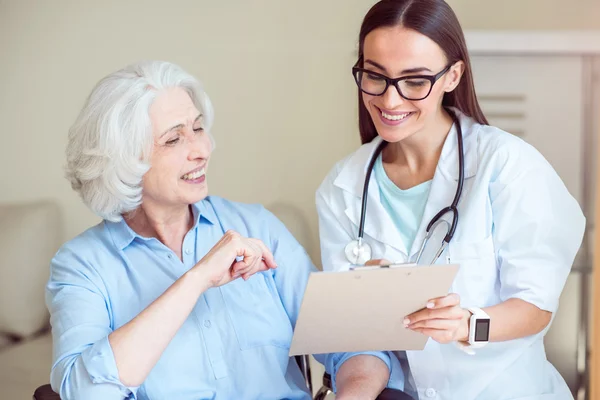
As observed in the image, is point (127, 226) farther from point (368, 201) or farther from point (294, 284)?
point (368, 201)

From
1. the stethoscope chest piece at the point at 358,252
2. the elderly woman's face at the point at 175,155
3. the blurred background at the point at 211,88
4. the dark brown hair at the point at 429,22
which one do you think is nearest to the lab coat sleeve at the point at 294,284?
the stethoscope chest piece at the point at 358,252

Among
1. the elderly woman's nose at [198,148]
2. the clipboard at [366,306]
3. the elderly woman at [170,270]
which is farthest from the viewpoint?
the elderly woman's nose at [198,148]

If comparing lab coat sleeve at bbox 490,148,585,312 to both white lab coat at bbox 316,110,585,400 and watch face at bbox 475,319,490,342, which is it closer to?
white lab coat at bbox 316,110,585,400

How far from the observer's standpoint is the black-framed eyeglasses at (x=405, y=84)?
1.65 meters

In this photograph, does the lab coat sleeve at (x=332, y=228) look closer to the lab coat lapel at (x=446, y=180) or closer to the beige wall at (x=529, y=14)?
the lab coat lapel at (x=446, y=180)

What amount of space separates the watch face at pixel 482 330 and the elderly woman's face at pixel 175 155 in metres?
0.62

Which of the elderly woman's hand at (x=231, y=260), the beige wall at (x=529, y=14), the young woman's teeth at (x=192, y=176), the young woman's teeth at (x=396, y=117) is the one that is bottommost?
the elderly woman's hand at (x=231, y=260)

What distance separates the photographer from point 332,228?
1872 millimetres

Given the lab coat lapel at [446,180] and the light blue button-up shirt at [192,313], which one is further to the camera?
the lab coat lapel at [446,180]

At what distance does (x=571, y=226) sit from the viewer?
1.67 metres

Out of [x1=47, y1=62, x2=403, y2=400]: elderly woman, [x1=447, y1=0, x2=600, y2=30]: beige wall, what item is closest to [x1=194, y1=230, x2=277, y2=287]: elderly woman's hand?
[x1=47, y1=62, x2=403, y2=400]: elderly woman

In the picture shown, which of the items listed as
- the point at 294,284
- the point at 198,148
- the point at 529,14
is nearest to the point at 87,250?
the point at 198,148

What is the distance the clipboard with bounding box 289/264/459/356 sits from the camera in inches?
53.4

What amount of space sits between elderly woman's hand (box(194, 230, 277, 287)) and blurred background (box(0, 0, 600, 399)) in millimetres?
1015
